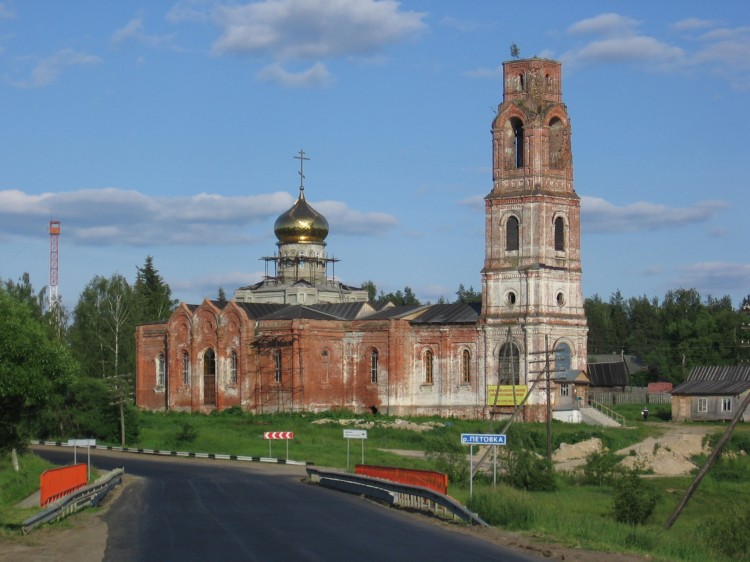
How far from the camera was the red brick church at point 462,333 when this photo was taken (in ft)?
228

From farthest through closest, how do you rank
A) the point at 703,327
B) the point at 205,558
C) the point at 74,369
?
the point at 703,327 → the point at 74,369 → the point at 205,558

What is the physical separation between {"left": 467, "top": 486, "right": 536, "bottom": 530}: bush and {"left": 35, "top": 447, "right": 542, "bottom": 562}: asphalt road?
1.25 metres

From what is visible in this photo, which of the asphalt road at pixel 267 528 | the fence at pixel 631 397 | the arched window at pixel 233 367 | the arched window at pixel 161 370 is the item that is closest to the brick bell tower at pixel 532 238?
the arched window at pixel 233 367

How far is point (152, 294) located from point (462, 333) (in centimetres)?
4989

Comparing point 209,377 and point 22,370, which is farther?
point 209,377

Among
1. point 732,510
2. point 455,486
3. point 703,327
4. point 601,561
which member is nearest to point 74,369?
point 455,486

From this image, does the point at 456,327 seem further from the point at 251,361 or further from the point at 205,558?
the point at 205,558

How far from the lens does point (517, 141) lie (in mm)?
71500

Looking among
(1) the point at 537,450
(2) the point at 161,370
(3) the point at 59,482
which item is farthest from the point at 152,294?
(3) the point at 59,482

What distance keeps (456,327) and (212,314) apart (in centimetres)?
1439

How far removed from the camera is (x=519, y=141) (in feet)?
234

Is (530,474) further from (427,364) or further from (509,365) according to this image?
(427,364)

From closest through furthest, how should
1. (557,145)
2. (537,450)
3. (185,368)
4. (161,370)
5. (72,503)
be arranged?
(72,503) → (537,450) → (557,145) → (185,368) → (161,370)

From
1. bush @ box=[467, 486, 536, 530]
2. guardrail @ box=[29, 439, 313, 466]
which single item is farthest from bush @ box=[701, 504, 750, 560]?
guardrail @ box=[29, 439, 313, 466]
